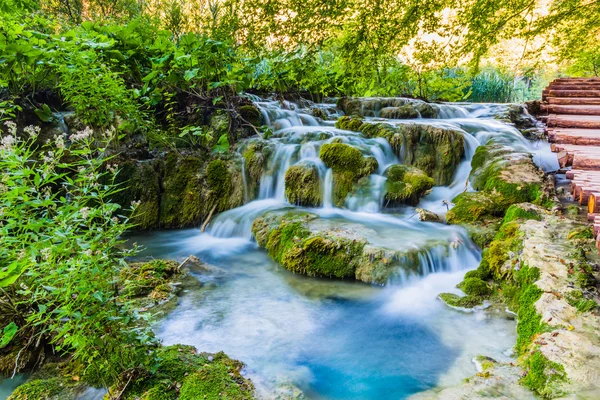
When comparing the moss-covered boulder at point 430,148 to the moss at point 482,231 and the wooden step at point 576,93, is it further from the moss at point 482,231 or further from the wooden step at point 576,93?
the wooden step at point 576,93

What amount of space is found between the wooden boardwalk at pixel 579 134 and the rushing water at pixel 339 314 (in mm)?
1995

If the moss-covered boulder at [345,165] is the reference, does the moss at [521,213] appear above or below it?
below

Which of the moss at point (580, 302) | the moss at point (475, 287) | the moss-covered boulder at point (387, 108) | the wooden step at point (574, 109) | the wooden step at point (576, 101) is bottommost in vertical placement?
the moss at point (475, 287)

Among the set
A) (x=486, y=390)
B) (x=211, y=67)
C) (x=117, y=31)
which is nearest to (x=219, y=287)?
(x=486, y=390)

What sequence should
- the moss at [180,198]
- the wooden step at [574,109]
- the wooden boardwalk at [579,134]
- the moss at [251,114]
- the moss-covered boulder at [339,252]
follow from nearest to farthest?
the wooden boardwalk at [579,134] → the wooden step at [574,109] → the moss-covered boulder at [339,252] → the moss at [180,198] → the moss at [251,114]

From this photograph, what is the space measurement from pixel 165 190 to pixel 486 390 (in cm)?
693

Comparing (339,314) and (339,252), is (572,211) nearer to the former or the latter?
(339,252)

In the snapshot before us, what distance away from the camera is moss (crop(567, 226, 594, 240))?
4.43 m

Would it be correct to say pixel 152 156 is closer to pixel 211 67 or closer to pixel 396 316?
pixel 211 67

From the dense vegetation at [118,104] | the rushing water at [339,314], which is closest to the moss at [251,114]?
the dense vegetation at [118,104]

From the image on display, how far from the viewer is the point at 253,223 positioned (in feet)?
22.7

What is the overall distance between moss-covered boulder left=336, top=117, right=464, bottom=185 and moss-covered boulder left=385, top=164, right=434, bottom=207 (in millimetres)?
1142

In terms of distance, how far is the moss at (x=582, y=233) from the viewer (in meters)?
4.43

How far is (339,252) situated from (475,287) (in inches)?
72.9
